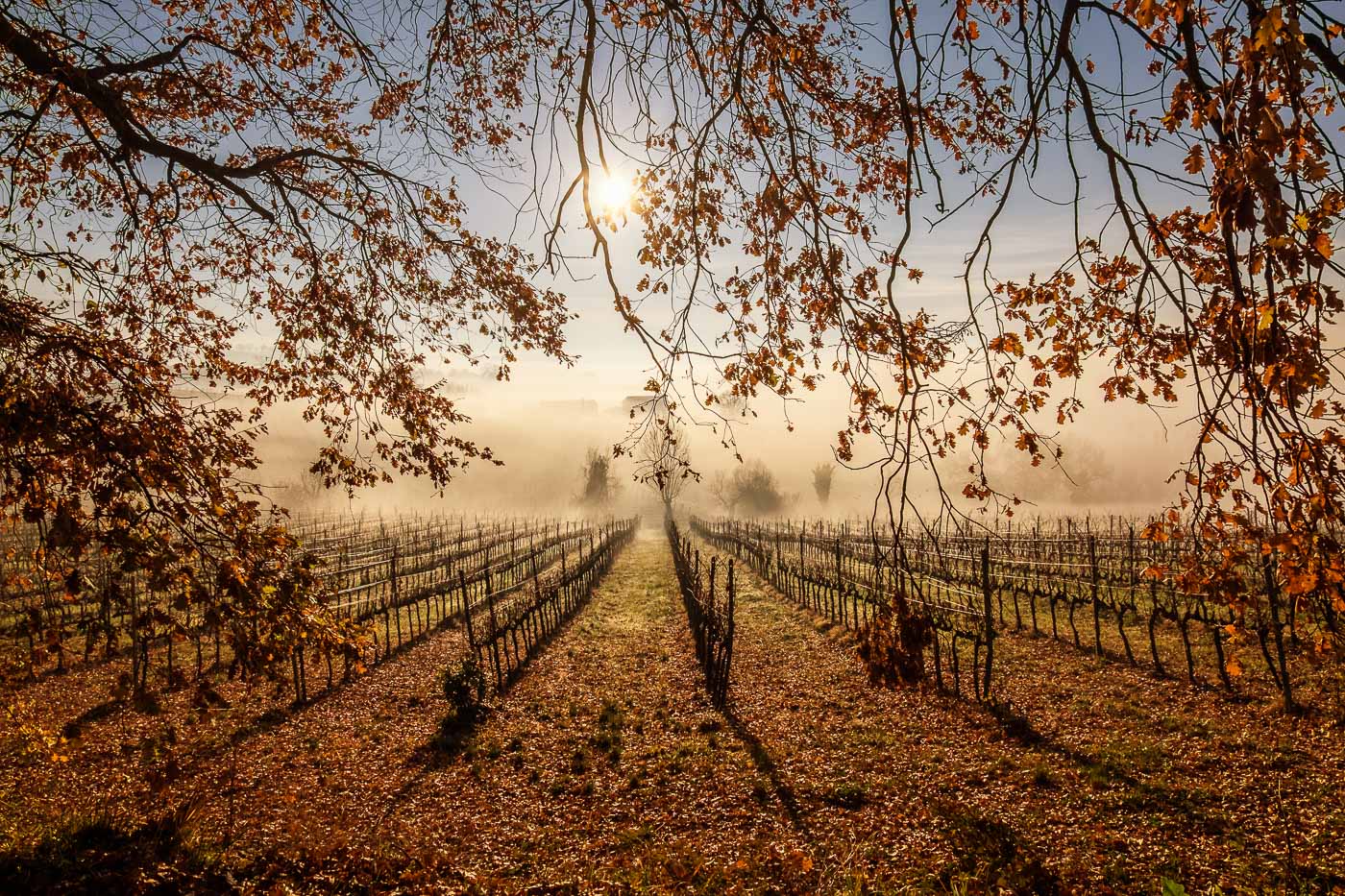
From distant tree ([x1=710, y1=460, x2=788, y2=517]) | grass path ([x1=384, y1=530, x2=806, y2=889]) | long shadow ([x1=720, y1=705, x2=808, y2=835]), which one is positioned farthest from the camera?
distant tree ([x1=710, y1=460, x2=788, y2=517])

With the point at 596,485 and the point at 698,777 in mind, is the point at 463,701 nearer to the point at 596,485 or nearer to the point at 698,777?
the point at 698,777

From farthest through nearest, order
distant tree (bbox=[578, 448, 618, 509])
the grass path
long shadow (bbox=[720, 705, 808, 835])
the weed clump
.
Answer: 1. distant tree (bbox=[578, 448, 618, 509])
2. the weed clump
3. long shadow (bbox=[720, 705, 808, 835])
4. the grass path

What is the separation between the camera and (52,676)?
507 inches

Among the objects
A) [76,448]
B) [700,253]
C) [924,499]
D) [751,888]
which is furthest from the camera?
[924,499]

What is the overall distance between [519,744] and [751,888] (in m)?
5.05

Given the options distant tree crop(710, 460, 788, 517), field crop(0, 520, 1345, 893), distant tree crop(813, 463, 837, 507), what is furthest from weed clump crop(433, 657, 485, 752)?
distant tree crop(710, 460, 788, 517)

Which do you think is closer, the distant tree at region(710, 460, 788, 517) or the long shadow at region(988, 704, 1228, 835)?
the long shadow at region(988, 704, 1228, 835)

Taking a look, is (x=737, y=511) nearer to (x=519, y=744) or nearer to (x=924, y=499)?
(x=924, y=499)

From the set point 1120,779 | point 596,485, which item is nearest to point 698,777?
point 1120,779

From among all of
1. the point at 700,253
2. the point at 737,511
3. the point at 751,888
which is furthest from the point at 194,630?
the point at 737,511

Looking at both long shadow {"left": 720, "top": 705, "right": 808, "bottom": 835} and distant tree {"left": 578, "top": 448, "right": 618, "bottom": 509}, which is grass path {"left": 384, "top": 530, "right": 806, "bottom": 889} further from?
distant tree {"left": 578, "top": 448, "right": 618, "bottom": 509}

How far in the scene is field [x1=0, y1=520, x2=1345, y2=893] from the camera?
578 cm

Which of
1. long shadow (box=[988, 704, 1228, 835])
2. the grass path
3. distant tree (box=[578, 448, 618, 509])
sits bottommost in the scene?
the grass path

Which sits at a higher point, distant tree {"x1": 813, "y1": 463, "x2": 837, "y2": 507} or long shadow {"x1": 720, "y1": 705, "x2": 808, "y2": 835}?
distant tree {"x1": 813, "y1": 463, "x2": 837, "y2": 507}
